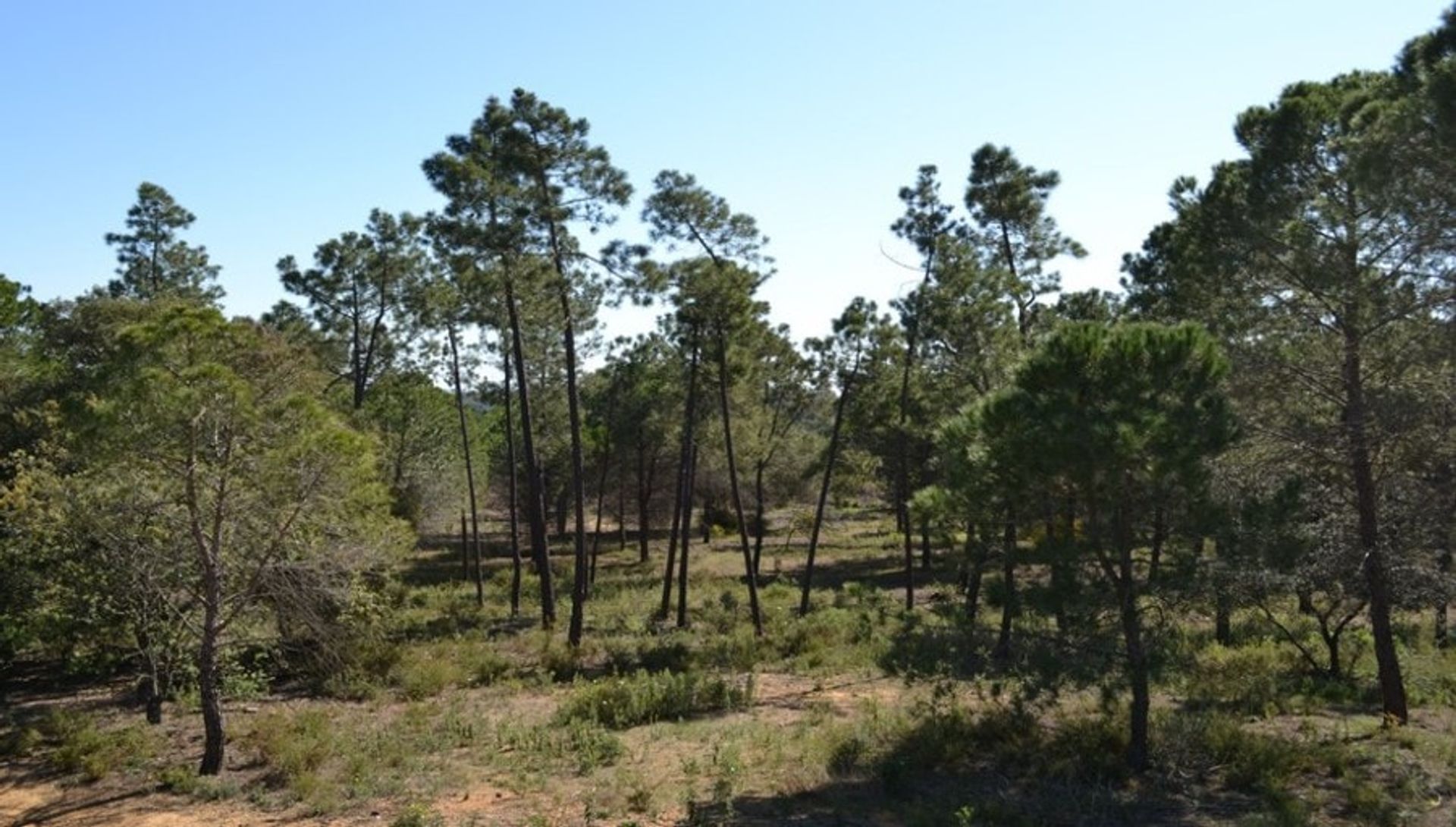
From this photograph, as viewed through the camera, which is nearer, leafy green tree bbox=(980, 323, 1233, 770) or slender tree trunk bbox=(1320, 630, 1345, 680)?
leafy green tree bbox=(980, 323, 1233, 770)

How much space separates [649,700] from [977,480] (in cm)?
831

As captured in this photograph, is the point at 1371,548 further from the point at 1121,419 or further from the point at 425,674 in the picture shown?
the point at 425,674

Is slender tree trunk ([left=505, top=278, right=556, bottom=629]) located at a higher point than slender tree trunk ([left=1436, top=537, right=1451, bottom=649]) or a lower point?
higher

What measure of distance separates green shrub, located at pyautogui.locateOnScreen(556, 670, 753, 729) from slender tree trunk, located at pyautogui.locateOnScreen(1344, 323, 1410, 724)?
10.8 metres

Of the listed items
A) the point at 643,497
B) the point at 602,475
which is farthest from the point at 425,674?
the point at 643,497

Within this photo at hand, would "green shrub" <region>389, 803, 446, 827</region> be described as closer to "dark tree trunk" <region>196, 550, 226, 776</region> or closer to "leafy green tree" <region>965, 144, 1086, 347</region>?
"dark tree trunk" <region>196, 550, 226, 776</region>

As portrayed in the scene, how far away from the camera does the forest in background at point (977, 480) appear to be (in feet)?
42.0

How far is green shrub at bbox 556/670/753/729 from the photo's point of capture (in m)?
17.6

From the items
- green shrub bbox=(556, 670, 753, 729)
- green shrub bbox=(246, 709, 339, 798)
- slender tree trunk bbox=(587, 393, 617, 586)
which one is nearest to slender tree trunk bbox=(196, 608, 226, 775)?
green shrub bbox=(246, 709, 339, 798)

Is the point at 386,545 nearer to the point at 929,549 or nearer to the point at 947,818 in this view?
the point at 947,818

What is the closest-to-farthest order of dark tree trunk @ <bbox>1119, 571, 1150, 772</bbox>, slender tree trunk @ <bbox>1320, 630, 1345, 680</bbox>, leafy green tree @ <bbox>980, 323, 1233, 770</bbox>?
leafy green tree @ <bbox>980, 323, 1233, 770</bbox>
dark tree trunk @ <bbox>1119, 571, 1150, 772</bbox>
slender tree trunk @ <bbox>1320, 630, 1345, 680</bbox>

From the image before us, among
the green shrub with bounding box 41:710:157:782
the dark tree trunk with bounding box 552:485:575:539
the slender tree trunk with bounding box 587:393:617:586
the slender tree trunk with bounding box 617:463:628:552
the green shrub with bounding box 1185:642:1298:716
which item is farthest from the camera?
the dark tree trunk with bounding box 552:485:575:539

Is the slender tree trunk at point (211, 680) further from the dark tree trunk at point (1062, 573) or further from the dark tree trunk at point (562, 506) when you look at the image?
the dark tree trunk at point (562, 506)

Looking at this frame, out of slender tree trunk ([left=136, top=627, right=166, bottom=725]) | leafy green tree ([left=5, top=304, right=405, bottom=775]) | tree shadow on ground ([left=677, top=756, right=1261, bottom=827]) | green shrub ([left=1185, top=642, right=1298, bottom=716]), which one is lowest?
tree shadow on ground ([left=677, top=756, right=1261, bottom=827])
